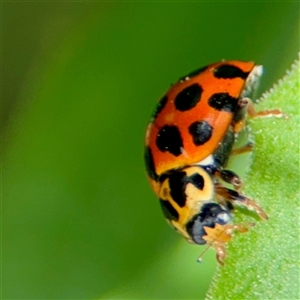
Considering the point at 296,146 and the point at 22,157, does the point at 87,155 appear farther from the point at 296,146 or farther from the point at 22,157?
the point at 296,146

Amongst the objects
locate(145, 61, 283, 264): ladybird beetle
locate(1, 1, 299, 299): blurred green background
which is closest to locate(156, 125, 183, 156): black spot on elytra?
locate(145, 61, 283, 264): ladybird beetle

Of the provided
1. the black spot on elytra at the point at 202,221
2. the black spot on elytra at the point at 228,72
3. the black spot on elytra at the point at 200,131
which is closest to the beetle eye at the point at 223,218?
the black spot on elytra at the point at 202,221

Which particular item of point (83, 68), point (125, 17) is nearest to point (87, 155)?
point (83, 68)

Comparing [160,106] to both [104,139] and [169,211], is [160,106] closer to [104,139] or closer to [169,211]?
[169,211]

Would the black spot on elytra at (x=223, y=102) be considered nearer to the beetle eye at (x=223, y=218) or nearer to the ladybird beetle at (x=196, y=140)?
the ladybird beetle at (x=196, y=140)

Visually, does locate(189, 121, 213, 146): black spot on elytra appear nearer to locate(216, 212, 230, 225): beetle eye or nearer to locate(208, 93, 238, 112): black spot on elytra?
locate(208, 93, 238, 112): black spot on elytra

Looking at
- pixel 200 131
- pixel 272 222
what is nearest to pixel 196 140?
pixel 200 131
